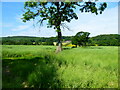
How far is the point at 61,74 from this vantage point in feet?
15.6

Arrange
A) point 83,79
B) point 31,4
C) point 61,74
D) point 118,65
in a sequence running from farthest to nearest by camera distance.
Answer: point 31,4, point 118,65, point 61,74, point 83,79

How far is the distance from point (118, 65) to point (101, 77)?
1864mm

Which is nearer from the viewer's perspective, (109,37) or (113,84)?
(113,84)

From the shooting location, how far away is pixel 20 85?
13.5 ft

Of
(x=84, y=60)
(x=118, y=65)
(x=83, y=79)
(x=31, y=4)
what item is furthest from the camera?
(x=31, y=4)

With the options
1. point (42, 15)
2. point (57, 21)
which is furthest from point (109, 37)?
point (42, 15)

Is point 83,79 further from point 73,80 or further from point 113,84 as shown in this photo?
point 113,84

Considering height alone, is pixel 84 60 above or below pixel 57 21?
below

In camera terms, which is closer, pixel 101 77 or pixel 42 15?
pixel 101 77

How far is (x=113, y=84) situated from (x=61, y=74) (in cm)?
203

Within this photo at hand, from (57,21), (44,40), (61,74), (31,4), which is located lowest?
(61,74)

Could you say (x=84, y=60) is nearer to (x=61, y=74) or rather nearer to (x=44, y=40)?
(x=61, y=74)

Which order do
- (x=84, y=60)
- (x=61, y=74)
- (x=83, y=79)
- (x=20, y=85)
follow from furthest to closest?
(x=84, y=60) < (x=61, y=74) < (x=83, y=79) < (x=20, y=85)

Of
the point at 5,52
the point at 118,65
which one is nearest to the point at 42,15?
the point at 5,52
